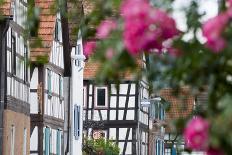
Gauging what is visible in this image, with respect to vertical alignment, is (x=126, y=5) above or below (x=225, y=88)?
above

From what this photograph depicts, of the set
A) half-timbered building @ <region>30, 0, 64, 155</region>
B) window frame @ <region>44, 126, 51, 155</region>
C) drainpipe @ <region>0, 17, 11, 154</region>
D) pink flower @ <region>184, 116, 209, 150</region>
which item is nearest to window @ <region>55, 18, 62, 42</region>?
half-timbered building @ <region>30, 0, 64, 155</region>

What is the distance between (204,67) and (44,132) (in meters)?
28.7

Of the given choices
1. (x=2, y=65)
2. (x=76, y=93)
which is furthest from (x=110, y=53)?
(x=76, y=93)

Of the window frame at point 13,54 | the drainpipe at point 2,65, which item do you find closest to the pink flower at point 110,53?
the drainpipe at point 2,65

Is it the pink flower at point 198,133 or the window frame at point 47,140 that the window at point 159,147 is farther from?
the pink flower at point 198,133

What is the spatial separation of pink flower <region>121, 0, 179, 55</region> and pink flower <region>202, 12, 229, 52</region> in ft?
0.65

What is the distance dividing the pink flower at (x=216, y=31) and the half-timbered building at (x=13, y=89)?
70.5 ft

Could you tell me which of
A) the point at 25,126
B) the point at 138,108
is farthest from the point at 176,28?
the point at 138,108

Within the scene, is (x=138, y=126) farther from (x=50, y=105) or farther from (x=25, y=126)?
(x=25, y=126)

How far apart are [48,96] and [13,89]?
5.22m

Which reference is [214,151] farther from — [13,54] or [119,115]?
[119,115]

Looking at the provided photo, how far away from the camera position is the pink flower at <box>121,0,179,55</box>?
4.27m

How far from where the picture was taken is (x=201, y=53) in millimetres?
4586

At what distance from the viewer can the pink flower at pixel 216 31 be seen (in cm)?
422
